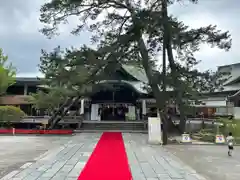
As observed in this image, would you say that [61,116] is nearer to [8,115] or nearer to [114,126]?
[8,115]

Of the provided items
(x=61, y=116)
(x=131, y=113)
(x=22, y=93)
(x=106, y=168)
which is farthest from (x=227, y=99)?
(x=22, y=93)

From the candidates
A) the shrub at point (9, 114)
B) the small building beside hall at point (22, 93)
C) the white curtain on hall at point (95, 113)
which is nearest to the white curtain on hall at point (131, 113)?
the white curtain on hall at point (95, 113)

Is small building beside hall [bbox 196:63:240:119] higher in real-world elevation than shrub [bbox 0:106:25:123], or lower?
higher

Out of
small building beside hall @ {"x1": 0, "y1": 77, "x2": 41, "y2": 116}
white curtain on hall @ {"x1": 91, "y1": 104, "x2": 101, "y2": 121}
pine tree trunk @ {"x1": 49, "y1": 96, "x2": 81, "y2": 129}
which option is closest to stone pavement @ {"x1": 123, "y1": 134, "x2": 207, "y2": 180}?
pine tree trunk @ {"x1": 49, "y1": 96, "x2": 81, "y2": 129}

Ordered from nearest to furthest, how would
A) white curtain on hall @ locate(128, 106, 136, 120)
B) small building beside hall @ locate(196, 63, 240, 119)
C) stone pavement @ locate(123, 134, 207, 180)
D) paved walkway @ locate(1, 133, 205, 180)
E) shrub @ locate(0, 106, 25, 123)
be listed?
1. paved walkway @ locate(1, 133, 205, 180)
2. stone pavement @ locate(123, 134, 207, 180)
3. shrub @ locate(0, 106, 25, 123)
4. small building beside hall @ locate(196, 63, 240, 119)
5. white curtain on hall @ locate(128, 106, 136, 120)

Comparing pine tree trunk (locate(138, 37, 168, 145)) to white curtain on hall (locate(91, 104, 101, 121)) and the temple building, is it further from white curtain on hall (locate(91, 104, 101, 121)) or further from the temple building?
white curtain on hall (locate(91, 104, 101, 121))

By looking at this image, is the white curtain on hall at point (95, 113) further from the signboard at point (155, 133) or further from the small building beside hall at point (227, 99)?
the signboard at point (155, 133)

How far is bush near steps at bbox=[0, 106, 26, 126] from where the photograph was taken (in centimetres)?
2293

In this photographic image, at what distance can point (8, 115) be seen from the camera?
76.1 feet

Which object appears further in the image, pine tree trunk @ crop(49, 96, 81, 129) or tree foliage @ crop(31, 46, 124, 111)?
pine tree trunk @ crop(49, 96, 81, 129)

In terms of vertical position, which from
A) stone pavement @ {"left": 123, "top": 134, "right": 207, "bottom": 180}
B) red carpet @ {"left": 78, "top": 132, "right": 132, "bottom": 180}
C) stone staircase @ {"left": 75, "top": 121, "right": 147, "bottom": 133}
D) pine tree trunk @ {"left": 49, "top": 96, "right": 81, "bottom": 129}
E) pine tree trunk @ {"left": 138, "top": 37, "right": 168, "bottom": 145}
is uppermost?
pine tree trunk @ {"left": 138, "top": 37, "right": 168, "bottom": 145}

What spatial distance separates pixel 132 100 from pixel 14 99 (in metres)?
14.2

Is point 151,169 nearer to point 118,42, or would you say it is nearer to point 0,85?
point 118,42

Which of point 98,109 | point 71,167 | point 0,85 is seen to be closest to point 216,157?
point 71,167
